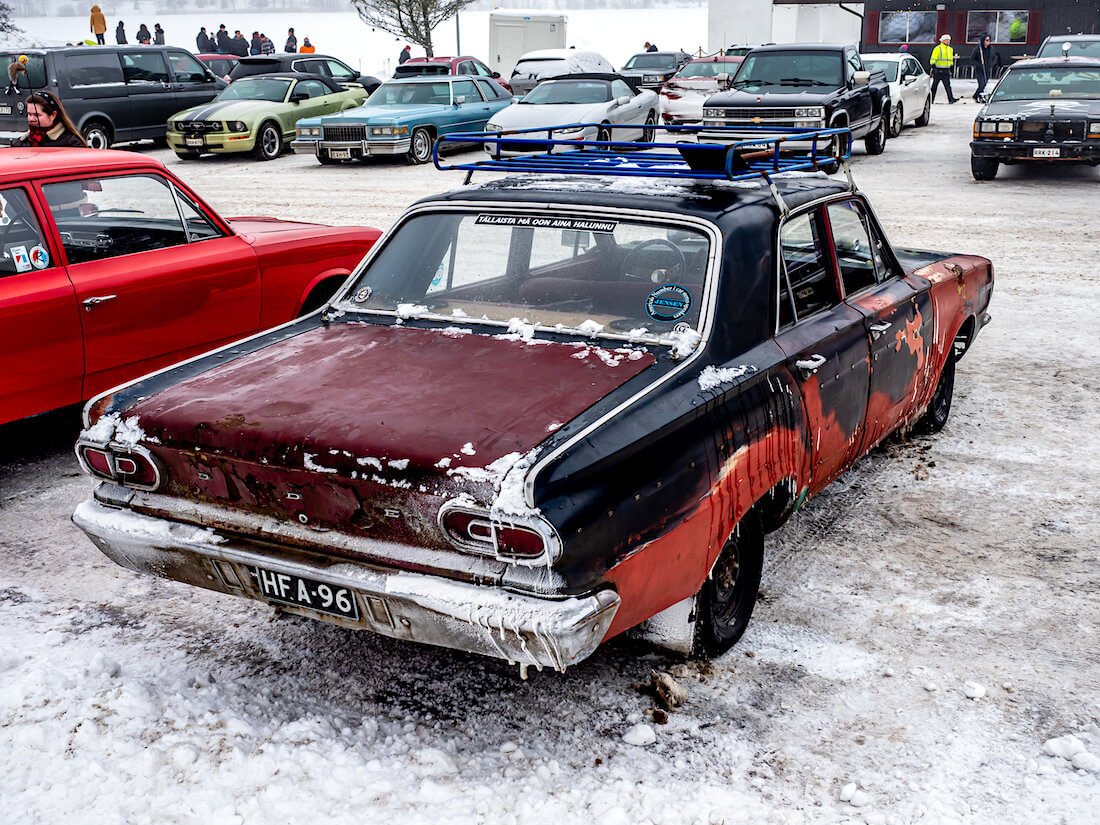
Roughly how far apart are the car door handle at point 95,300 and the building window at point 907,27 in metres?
39.2

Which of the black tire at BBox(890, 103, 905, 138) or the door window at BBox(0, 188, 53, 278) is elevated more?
the black tire at BBox(890, 103, 905, 138)

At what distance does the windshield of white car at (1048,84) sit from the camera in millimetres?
Result: 14836

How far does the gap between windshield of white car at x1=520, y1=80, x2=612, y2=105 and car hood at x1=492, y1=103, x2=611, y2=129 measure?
262 millimetres

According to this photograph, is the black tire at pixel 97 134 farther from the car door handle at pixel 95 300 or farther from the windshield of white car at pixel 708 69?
the car door handle at pixel 95 300

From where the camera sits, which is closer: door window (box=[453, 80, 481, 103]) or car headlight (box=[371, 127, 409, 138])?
car headlight (box=[371, 127, 409, 138])

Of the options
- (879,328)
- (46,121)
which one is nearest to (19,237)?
(879,328)

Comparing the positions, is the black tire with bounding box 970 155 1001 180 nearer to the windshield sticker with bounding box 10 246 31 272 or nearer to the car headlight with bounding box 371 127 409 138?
the car headlight with bounding box 371 127 409 138

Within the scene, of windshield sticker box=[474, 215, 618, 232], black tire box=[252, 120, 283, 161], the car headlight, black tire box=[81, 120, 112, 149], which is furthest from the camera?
black tire box=[252, 120, 283, 161]

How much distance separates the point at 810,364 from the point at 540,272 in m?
1.12

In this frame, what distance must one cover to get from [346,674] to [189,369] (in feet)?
4.05

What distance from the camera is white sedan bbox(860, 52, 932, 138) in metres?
20.2

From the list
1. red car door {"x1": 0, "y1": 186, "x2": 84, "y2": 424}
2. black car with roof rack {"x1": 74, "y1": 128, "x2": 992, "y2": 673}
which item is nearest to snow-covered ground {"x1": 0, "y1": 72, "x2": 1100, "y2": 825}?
black car with roof rack {"x1": 74, "y1": 128, "x2": 992, "y2": 673}

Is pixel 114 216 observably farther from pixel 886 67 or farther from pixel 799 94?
pixel 886 67

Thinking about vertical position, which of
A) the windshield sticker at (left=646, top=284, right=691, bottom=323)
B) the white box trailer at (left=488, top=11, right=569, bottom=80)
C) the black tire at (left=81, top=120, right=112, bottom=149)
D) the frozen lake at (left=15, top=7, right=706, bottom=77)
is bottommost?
the windshield sticker at (left=646, top=284, right=691, bottom=323)
